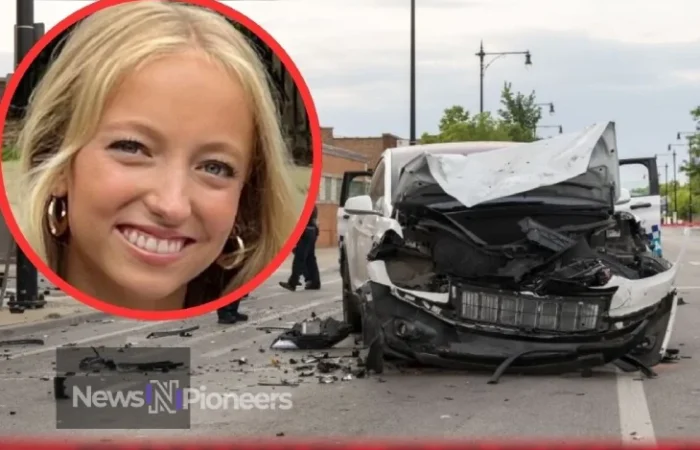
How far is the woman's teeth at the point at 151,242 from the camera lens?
4.94 feet

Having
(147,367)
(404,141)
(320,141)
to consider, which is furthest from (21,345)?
(404,141)

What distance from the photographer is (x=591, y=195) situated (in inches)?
317

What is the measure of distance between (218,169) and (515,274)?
636 centimetres

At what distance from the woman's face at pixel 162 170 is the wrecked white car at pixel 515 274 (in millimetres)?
6219

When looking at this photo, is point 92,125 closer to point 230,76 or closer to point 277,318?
point 230,76

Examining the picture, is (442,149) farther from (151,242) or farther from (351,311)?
(151,242)

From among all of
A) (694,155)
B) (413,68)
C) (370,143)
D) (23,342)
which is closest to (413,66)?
(413,68)

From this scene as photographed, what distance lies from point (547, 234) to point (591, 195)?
0.53 m

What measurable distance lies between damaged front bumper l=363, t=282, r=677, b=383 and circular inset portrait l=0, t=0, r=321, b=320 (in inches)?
244

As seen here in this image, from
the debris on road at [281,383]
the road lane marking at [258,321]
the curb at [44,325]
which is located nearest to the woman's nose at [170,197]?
the debris on road at [281,383]

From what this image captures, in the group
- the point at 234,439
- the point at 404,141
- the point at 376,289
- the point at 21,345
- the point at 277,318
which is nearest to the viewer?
the point at 234,439

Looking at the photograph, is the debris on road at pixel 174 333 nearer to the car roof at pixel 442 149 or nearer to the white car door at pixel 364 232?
the white car door at pixel 364 232

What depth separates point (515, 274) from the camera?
7711 mm

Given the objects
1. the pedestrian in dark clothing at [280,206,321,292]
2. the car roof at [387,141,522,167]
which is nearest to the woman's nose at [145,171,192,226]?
the car roof at [387,141,522,167]
